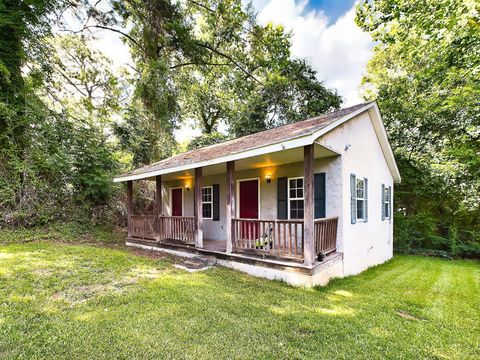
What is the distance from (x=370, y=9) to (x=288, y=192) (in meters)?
8.58

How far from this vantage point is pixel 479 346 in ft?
11.4

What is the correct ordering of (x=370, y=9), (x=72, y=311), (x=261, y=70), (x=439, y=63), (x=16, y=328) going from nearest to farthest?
1. (x=16, y=328)
2. (x=72, y=311)
3. (x=439, y=63)
4. (x=370, y=9)
5. (x=261, y=70)

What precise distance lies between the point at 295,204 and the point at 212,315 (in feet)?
14.6

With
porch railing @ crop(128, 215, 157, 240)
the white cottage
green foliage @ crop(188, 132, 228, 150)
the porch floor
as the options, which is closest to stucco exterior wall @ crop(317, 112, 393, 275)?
the white cottage

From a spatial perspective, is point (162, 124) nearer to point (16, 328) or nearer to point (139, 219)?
point (139, 219)

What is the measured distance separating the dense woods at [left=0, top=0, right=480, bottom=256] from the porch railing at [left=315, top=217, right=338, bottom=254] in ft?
21.6

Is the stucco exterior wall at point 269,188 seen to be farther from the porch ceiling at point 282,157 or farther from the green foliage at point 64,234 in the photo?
the green foliage at point 64,234

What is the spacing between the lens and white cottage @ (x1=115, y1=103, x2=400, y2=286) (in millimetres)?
5484

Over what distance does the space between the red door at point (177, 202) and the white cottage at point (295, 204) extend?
137cm

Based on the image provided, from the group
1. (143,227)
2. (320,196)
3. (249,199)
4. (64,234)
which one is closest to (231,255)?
(249,199)

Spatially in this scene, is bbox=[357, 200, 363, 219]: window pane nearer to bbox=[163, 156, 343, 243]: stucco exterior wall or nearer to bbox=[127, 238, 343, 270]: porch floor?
bbox=[163, 156, 343, 243]: stucco exterior wall

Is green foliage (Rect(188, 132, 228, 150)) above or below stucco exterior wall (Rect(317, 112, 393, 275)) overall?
above

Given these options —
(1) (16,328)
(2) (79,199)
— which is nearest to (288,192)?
(1) (16,328)

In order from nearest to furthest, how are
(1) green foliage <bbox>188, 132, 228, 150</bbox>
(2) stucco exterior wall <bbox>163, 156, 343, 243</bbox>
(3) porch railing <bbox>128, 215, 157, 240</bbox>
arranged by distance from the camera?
(2) stucco exterior wall <bbox>163, 156, 343, 243</bbox>
(3) porch railing <bbox>128, 215, 157, 240</bbox>
(1) green foliage <bbox>188, 132, 228, 150</bbox>
